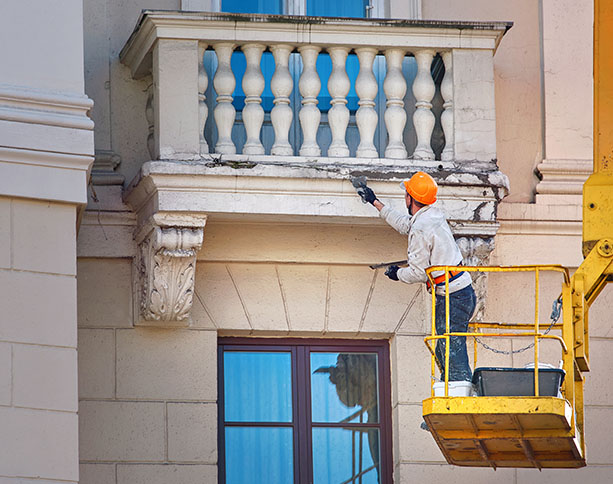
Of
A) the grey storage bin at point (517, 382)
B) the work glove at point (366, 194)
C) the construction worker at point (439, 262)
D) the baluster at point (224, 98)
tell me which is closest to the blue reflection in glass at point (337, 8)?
the baluster at point (224, 98)

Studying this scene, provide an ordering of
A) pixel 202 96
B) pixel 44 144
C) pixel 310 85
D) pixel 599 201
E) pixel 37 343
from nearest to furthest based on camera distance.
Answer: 1. pixel 37 343
2. pixel 44 144
3. pixel 599 201
4. pixel 202 96
5. pixel 310 85

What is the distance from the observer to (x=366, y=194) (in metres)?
16.1

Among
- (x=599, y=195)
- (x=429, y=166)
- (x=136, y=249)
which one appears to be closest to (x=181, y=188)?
(x=136, y=249)

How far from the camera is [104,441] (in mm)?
16188

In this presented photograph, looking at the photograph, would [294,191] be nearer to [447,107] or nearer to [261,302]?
[261,302]

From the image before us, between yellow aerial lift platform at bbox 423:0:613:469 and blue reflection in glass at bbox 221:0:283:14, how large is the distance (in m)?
3.68

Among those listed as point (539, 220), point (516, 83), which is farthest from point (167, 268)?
point (516, 83)

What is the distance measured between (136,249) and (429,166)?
95.1 inches

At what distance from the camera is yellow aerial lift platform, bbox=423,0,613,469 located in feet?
46.0

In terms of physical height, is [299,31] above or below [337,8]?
below

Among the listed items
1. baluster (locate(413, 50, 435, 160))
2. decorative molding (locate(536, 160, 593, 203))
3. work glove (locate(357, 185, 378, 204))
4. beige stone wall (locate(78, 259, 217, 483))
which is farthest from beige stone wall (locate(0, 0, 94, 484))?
decorative molding (locate(536, 160, 593, 203))

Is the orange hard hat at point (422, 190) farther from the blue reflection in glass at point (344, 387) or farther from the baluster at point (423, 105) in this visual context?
the blue reflection in glass at point (344, 387)

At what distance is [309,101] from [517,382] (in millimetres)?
3550

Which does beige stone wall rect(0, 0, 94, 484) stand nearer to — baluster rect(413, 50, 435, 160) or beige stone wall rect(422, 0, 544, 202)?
baluster rect(413, 50, 435, 160)
